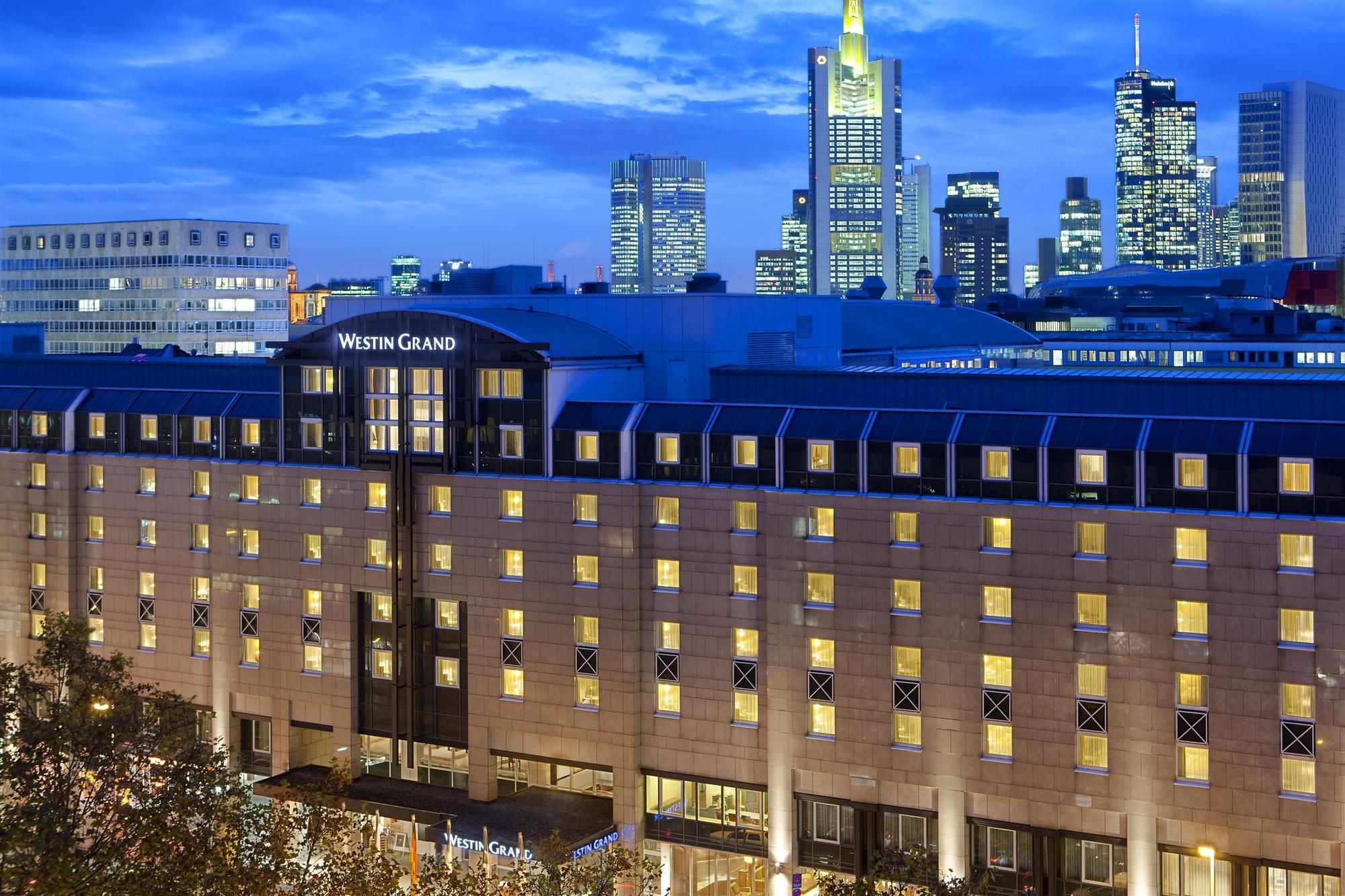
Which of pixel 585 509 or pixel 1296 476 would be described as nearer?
pixel 1296 476

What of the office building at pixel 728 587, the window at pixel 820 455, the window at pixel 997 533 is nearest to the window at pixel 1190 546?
the office building at pixel 728 587

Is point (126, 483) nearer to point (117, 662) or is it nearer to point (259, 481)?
point (259, 481)

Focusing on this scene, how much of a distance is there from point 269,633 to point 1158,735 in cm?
5171

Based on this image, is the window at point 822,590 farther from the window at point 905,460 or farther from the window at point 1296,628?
the window at point 1296,628

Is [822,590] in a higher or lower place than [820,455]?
lower

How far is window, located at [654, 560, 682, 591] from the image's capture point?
8531 cm

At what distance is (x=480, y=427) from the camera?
297 feet

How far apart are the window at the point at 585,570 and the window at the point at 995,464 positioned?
71.2 ft

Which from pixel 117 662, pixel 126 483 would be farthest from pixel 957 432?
pixel 126 483

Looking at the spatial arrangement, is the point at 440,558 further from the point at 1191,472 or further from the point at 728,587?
the point at 1191,472

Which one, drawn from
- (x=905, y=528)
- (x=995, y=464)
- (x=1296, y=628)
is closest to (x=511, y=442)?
(x=905, y=528)

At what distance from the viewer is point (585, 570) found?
87062 millimetres

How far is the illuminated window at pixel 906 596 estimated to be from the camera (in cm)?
7881

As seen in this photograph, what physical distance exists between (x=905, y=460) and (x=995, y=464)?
4.53 metres
